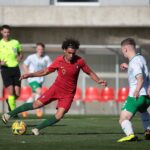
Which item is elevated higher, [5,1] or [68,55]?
[5,1]

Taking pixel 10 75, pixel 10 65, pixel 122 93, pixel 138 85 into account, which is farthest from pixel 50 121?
pixel 122 93

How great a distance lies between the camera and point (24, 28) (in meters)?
32.7

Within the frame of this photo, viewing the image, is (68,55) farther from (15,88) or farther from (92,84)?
(92,84)

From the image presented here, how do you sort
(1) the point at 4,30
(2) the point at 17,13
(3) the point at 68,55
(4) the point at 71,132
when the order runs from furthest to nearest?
1. (2) the point at 17,13
2. (1) the point at 4,30
3. (4) the point at 71,132
4. (3) the point at 68,55

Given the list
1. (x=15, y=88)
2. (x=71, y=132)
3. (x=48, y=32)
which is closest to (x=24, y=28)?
(x=48, y=32)

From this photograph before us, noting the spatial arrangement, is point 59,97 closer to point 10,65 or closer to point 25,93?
point 10,65

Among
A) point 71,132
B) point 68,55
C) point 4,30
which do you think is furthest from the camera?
point 4,30

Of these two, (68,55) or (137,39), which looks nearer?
(68,55)

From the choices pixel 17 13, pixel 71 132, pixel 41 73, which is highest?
pixel 17 13

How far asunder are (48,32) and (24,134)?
18.1 m

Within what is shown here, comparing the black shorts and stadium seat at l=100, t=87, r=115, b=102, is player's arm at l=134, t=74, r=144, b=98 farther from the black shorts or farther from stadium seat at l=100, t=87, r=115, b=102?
stadium seat at l=100, t=87, r=115, b=102

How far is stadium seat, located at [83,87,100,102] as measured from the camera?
30.0m

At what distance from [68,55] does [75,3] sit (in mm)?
19207

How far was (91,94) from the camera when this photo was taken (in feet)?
99.1
